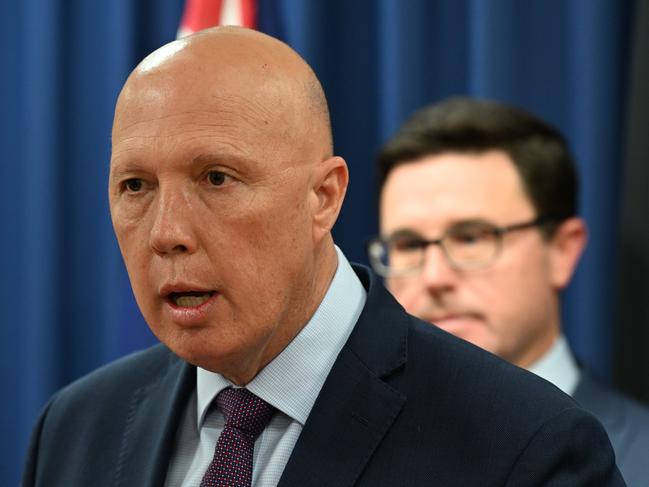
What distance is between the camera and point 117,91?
2918mm

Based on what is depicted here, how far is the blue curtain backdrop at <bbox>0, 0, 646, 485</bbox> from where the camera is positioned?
2.77 meters

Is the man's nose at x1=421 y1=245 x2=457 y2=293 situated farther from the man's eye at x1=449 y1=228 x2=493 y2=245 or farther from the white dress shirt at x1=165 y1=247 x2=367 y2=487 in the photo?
the white dress shirt at x1=165 y1=247 x2=367 y2=487

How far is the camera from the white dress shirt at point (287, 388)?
4.46ft

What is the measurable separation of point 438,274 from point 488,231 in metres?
0.16

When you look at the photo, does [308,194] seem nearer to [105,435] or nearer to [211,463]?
[211,463]

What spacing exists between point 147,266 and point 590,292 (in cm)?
174

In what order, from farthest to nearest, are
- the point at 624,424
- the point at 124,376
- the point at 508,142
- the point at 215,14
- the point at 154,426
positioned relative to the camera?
the point at 215,14
the point at 508,142
the point at 624,424
the point at 124,376
the point at 154,426

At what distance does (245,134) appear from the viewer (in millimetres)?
1244

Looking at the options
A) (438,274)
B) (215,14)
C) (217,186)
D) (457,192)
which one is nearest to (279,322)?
(217,186)

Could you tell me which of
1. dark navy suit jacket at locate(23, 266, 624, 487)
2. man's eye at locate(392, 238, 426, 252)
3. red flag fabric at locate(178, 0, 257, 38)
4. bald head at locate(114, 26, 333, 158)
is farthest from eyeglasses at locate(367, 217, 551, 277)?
bald head at locate(114, 26, 333, 158)

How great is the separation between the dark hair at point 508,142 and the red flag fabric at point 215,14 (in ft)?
1.92

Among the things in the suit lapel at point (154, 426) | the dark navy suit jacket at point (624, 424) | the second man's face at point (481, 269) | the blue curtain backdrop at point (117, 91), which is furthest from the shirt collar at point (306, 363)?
the blue curtain backdrop at point (117, 91)

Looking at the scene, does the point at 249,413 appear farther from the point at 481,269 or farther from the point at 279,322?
the point at 481,269

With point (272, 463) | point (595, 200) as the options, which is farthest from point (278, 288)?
point (595, 200)
